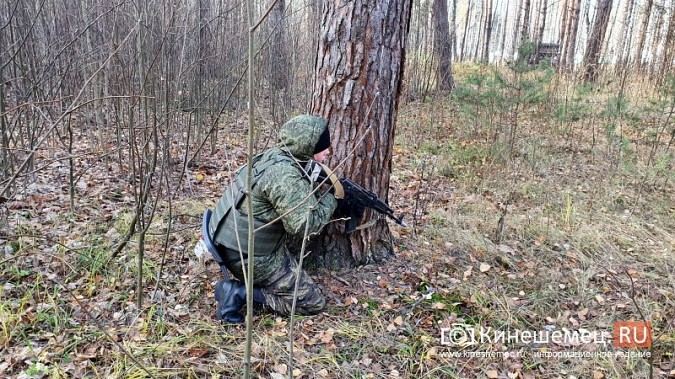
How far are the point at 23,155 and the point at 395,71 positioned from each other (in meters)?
3.63

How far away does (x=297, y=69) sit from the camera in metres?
6.95

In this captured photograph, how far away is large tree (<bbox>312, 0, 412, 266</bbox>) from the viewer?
2.74m

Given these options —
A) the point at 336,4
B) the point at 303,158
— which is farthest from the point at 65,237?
the point at 336,4

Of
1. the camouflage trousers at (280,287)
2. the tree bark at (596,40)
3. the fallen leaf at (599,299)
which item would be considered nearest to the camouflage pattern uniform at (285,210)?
the camouflage trousers at (280,287)

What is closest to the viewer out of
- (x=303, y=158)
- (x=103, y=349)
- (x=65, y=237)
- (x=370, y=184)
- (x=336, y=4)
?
(x=103, y=349)

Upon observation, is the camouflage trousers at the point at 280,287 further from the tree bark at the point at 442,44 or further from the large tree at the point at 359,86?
the tree bark at the point at 442,44

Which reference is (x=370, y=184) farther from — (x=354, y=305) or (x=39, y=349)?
(x=39, y=349)

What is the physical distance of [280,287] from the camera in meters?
2.65

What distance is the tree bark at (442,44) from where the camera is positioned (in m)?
7.92

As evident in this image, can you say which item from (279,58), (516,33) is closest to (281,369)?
(279,58)

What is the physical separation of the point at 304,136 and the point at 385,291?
113 cm

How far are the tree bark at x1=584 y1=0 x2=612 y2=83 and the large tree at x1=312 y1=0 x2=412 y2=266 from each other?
580 cm

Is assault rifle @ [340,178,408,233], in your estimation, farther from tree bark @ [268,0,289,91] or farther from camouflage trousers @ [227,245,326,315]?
tree bark @ [268,0,289,91]

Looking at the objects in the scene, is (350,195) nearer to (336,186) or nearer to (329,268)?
(336,186)
